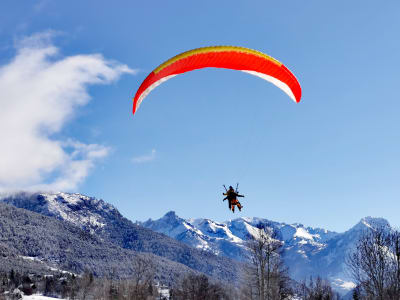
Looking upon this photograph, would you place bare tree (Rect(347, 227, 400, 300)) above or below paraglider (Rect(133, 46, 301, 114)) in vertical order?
below

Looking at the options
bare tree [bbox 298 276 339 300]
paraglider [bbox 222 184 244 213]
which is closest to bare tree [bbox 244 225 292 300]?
paraglider [bbox 222 184 244 213]

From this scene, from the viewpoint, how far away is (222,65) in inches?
688

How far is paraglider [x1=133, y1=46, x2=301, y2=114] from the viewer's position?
54.5ft

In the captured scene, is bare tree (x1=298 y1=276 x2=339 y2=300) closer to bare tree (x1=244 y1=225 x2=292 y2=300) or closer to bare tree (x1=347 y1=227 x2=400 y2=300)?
bare tree (x1=244 y1=225 x2=292 y2=300)

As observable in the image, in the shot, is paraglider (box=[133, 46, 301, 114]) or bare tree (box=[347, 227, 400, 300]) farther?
bare tree (box=[347, 227, 400, 300])

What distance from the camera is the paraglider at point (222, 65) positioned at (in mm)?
16625

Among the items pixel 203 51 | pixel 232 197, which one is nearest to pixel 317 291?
pixel 232 197

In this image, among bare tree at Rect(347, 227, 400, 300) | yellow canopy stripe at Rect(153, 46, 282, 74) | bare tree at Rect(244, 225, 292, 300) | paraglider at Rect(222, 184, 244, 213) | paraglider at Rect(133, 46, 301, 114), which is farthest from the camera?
bare tree at Rect(244, 225, 292, 300)

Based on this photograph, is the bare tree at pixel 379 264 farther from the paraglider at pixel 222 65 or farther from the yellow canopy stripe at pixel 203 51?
the yellow canopy stripe at pixel 203 51

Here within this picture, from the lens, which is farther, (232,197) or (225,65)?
(232,197)

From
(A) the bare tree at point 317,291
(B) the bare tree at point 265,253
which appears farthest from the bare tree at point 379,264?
(A) the bare tree at point 317,291

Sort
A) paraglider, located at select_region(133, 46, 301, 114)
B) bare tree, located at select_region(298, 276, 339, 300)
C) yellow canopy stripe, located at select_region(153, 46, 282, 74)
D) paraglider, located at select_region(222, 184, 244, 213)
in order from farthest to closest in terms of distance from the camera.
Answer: bare tree, located at select_region(298, 276, 339, 300) < paraglider, located at select_region(222, 184, 244, 213) < paraglider, located at select_region(133, 46, 301, 114) < yellow canopy stripe, located at select_region(153, 46, 282, 74)

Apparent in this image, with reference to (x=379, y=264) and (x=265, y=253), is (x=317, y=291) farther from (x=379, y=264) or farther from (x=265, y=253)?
(x=379, y=264)

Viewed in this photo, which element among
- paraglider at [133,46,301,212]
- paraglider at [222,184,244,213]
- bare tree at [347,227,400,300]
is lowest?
bare tree at [347,227,400,300]
